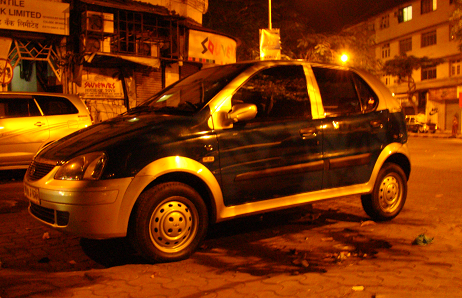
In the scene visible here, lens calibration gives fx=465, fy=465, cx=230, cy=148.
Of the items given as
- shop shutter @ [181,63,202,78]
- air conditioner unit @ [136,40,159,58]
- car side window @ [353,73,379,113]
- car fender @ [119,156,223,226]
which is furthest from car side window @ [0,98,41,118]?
shop shutter @ [181,63,202,78]

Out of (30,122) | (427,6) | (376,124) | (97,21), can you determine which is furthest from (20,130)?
(427,6)

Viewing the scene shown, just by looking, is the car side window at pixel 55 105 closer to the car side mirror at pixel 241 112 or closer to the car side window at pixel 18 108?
the car side window at pixel 18 108

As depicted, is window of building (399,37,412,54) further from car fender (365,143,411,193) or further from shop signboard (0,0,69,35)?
car fender (365,143,411,193)

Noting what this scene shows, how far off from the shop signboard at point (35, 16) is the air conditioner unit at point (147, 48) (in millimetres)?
2633

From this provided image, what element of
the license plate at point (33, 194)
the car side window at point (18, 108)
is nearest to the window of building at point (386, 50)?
the car side window at point (18, 108)

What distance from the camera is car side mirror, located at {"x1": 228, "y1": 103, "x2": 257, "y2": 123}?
4234mm

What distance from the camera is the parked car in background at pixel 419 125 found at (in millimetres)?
37125

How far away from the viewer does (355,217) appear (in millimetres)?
5996

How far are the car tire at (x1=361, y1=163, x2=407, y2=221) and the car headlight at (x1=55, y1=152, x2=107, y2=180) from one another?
10.6ft

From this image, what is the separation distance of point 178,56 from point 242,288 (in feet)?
43.3

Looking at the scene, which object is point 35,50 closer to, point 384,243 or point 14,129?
point 14,129

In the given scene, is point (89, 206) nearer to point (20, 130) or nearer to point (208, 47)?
point (20, 130)

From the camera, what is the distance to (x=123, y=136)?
12.8 feet

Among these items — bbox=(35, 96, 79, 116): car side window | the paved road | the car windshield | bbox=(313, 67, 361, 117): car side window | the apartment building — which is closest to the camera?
the paved road
